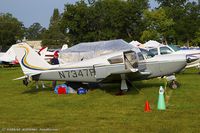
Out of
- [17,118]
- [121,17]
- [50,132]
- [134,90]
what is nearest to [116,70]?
[134,90]

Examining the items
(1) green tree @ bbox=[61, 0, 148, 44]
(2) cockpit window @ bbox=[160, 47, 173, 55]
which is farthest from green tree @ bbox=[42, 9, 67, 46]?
(2) cockpit window @ bbox=[160, 47, 173, 55]

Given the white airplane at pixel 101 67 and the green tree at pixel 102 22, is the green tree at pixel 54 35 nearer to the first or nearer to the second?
the green tree at pixel 102 22

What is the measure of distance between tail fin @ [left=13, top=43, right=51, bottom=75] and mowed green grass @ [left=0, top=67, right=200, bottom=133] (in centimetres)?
106

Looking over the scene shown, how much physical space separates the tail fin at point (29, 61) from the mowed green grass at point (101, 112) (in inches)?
41.6

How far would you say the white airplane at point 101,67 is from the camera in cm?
1517

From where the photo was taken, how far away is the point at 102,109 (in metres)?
11.6

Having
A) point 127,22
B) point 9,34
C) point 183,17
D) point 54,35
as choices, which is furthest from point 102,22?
point 54,35

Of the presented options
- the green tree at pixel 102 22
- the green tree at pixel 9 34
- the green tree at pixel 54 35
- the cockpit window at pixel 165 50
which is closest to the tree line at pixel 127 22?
the green tree at pixel 102 22

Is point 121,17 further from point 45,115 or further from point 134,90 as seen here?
point 45,115

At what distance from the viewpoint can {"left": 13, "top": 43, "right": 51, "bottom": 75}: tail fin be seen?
617 inches

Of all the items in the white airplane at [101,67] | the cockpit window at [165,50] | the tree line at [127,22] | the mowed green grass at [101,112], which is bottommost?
the mowed green grass at [101,112]

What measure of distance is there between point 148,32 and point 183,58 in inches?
2362

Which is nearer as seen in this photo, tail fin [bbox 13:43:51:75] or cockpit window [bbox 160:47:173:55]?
tail fin [bbox 13:43:51:75]

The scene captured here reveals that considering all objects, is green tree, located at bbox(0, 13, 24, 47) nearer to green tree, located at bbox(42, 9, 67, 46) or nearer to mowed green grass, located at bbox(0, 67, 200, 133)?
green tree, located at bbox(42, 9, 67, 46)
